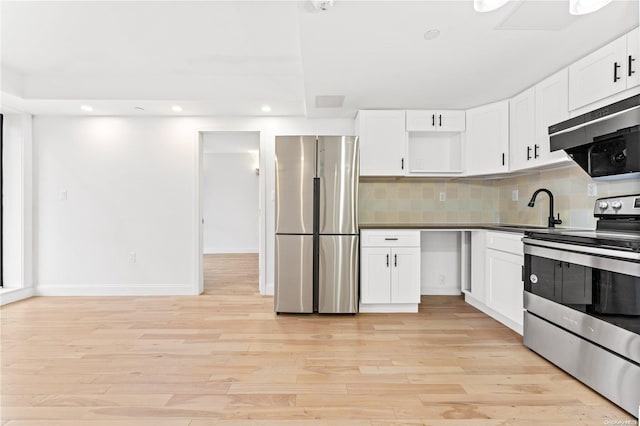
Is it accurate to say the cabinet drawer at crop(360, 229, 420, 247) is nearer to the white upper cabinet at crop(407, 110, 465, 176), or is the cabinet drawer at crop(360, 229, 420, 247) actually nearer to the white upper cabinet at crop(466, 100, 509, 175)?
the white upper cabinet at crop(407, 110, 465, 176)

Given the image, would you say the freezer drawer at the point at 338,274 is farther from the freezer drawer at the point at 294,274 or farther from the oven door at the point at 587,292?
the oven door at the point at 587,292

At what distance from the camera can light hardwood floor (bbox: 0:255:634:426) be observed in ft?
5.76

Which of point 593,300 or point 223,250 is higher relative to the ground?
point 593,300

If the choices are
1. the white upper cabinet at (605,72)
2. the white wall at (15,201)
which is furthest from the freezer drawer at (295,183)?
the white wall at (15,201)

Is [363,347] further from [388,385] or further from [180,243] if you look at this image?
[180,243]

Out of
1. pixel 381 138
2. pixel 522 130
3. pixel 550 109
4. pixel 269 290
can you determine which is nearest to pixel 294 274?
pixel 269 290

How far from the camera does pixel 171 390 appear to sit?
1.99m

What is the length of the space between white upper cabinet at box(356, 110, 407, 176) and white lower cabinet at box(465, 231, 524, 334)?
1.24 m

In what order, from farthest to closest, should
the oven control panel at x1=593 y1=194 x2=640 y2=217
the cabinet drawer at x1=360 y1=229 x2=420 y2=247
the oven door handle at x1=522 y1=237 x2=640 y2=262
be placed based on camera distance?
the cabinet drawer at x1=360 y1=229 x2=420 y2=247 → the oven control panel at x1=593 y1=194 x2=640 y2=217 → the oven door handle at x1=522 y1=237 x2=640 y2=262

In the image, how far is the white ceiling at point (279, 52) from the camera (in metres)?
1.99

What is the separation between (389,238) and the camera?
11.4ft

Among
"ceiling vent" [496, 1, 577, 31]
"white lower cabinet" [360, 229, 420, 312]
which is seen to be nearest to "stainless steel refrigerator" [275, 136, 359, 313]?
"white lower cabinet" [360, 229, 420, 312]

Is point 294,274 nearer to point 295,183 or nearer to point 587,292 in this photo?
point 295,183

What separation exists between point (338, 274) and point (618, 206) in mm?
2295
